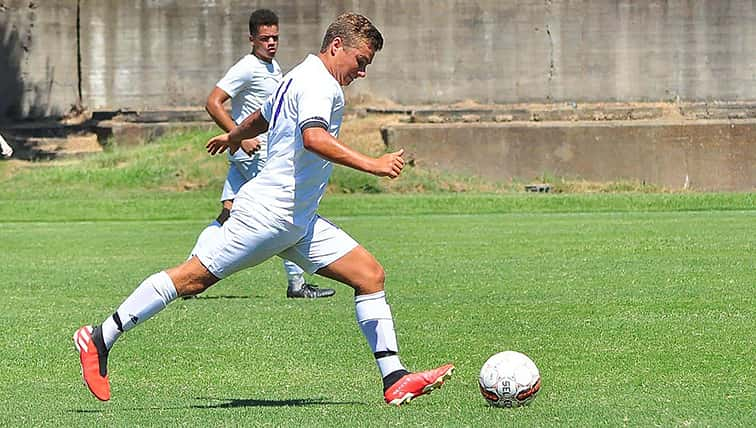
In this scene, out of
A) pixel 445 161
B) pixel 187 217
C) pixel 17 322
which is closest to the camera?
pixel 17 322

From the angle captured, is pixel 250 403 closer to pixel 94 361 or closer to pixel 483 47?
pixel 94 361

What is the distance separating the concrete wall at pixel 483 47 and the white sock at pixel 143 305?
27.6m

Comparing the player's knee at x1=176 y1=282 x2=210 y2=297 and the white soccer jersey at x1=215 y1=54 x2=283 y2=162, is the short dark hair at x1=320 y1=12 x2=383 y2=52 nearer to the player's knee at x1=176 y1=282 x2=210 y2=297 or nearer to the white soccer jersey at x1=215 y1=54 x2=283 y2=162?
the player's knee at x1=176 y1=282 x2=210 y2=297

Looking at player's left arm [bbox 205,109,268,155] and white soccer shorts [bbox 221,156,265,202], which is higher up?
player's left arm [bbox 205,109,268,155]

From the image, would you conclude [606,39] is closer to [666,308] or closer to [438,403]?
[666,308]

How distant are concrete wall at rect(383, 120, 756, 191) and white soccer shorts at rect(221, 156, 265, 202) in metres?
20.0

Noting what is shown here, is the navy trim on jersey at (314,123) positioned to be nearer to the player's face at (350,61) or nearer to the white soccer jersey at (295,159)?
the white soccer jersey at (295,159)

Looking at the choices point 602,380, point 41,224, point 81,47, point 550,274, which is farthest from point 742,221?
point 81,47

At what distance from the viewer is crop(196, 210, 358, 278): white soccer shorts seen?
297 inches

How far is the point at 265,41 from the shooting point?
12.8 m

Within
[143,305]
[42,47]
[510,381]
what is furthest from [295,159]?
[42,47]

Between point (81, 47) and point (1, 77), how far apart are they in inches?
93.4

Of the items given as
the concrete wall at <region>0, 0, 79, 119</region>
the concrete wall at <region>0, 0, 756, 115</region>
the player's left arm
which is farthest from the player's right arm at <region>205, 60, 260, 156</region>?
the concrete wall at <region>0, 0, 79, 119</region>

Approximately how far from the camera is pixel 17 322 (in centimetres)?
1123
